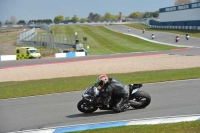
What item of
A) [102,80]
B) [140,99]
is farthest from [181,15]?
[102,80]

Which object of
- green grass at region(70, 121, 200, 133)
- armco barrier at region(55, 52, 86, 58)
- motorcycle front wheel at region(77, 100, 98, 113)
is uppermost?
green grass at region(70, 121, 200, 133)

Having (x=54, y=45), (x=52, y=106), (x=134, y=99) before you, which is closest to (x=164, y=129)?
(x=134, y=99)

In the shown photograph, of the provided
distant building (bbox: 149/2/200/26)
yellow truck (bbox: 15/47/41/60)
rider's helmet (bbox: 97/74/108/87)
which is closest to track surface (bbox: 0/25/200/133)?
rider's helmet (bbox: 97/74/108/87)

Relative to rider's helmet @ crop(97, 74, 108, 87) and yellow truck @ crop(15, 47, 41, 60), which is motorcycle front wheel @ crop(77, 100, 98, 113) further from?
yellow truck @ crop(15, 47, 41, 60)

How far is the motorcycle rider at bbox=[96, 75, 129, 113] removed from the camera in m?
10.9

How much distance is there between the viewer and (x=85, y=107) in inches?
445

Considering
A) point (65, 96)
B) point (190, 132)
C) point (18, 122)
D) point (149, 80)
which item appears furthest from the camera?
point (149, 80)

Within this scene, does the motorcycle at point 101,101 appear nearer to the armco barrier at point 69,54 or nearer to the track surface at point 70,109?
the track surface at point 70,109

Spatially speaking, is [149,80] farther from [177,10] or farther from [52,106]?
[177,10]

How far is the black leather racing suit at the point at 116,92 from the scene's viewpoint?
35.9 ft

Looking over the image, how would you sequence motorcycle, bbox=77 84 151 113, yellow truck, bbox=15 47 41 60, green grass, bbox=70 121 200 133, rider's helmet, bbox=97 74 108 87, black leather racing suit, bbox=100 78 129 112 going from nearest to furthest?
green grass, bbox=70 121 200 133, rider's helmet, bbox=97 74 108 87, black leather racing suit, bbox=100 78 129 112, motorcycle, bbox=77 84 151 113, yellow truck, bbox=15 47 41 60

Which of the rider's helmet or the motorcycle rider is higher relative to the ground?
the rider's helmet

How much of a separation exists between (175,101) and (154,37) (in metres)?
54.8

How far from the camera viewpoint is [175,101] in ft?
40.0
